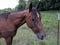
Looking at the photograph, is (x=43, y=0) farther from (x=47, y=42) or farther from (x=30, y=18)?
(x=30, y=18)

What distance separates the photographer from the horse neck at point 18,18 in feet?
20.2

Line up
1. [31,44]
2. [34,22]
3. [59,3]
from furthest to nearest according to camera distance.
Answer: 1. [59,3]
2. [31,44]
3. [34,22]

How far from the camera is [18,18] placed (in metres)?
6.21

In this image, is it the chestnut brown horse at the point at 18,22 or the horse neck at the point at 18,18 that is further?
the horse neck at the point at 18,18

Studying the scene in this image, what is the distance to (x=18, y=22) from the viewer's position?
244 inches

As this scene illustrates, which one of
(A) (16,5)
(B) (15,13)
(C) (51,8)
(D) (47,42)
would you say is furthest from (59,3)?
(B) (15,13)

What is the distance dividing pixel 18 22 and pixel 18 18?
93 mm

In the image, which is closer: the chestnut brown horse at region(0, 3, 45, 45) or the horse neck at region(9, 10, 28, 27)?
the chestnut brown horse at region(0, 3, 45, 45)

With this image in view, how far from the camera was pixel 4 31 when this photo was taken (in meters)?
6.21

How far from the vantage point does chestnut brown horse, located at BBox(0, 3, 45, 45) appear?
5969 mm

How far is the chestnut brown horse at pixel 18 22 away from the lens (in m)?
5.97

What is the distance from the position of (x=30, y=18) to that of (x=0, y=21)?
2.51ft

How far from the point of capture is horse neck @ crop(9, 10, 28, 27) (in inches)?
242

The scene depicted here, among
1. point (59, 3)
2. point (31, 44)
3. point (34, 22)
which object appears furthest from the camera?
point (59, 3)
